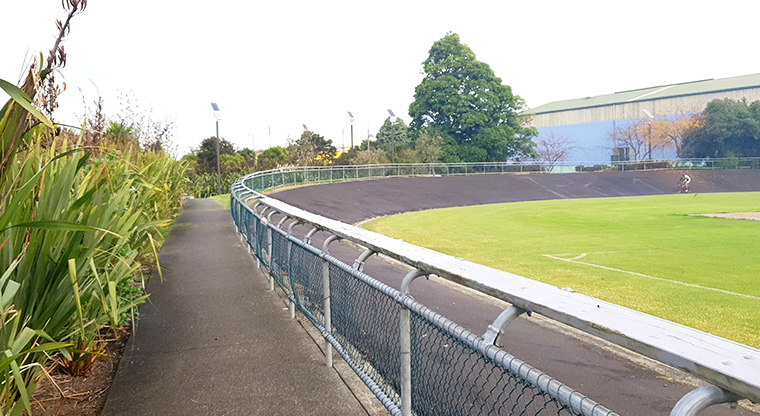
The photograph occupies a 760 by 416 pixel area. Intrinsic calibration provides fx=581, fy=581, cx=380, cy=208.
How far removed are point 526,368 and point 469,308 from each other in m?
6.42

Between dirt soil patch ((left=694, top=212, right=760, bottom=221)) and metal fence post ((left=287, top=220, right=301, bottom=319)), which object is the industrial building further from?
metal fence post ((left=287, top=220, right=301, bottom=319))

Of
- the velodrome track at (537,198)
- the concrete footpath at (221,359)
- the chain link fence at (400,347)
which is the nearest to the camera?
the chain link fence at (400,347)

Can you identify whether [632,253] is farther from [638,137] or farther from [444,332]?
[638,137]

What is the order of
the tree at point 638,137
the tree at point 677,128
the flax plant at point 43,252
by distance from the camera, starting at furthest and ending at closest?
the tree at point 638,137
the tree at point 677,128
the flax plant at point 43,252

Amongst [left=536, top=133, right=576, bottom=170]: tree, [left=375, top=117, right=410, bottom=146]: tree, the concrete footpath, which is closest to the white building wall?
[left=536, top=133, right=576, bottom=170]: tree

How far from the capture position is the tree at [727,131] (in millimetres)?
56656

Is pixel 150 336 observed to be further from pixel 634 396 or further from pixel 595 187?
pixel 595 187

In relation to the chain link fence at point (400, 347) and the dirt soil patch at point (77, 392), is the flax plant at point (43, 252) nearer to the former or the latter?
the dirt soil patch at point (77, 392)

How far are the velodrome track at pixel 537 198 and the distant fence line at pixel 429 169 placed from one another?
0.84 meters

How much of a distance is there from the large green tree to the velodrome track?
299 inches

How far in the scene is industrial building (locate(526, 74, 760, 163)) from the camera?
66.6 meters

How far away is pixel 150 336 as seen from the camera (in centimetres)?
567

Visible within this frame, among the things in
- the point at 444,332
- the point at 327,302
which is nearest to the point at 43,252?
the point at 327,302

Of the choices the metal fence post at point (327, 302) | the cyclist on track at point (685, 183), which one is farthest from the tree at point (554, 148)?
the metal fence post at point (327, 302)
